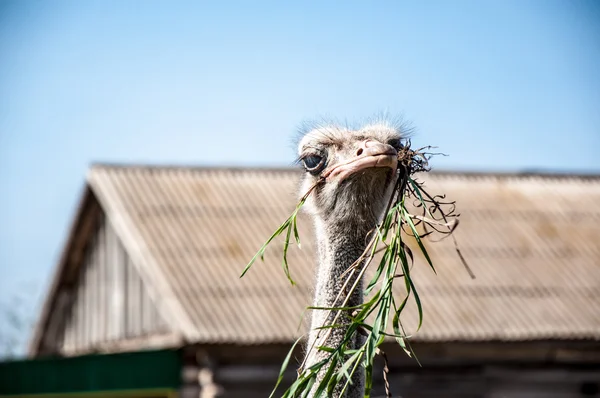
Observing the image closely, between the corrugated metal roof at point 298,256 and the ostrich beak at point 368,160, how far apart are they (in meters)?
7.28

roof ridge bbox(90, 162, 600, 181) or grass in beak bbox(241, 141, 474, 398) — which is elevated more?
roof ridge bbox(90, 162, 600, 181)

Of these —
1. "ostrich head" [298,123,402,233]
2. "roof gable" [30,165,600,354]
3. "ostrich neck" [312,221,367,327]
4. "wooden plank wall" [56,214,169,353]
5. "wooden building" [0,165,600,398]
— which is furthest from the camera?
"wooden plank wall" [56,214,169,353]

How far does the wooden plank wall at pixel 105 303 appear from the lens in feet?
45.2

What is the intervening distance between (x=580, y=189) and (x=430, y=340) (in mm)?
4906

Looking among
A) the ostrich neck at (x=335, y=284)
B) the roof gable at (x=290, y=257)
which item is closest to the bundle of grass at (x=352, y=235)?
the ostrich neck at (x=335, y=284)

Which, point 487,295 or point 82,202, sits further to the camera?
point 82,202

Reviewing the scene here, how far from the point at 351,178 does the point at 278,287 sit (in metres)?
8.40

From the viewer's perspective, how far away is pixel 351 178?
15.4 ft

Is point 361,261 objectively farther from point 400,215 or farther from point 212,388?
point 212,388

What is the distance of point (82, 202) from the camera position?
1567 cm

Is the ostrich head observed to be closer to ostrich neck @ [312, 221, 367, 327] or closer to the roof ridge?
ostrich neck @ [312, 221, 367, 327]

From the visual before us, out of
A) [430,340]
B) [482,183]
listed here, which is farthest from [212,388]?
[482,183]

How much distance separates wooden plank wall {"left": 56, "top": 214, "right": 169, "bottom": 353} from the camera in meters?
13.8

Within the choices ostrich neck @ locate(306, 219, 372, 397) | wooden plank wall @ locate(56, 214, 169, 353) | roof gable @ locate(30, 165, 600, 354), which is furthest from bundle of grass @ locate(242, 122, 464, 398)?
wooden plank wall @ locate(56, 214, 169, 353)
